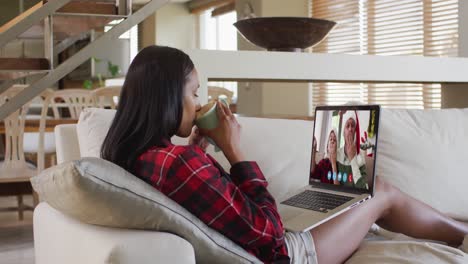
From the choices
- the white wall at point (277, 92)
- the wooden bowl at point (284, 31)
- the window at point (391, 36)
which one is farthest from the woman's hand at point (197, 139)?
the white wall at point (277, 92)

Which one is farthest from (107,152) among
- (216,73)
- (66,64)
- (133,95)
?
(66,64)

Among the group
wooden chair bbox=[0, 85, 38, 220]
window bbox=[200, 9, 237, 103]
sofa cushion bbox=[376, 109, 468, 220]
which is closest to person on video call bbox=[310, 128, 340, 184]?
sofa cushion bbox=[376, 109, 468, 220]

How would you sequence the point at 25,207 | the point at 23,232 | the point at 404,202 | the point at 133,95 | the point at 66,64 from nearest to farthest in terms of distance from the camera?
the point at 133,95 → the point at 404,202 → the point at 66,64 → the point at 23,232 → the point at 25,207

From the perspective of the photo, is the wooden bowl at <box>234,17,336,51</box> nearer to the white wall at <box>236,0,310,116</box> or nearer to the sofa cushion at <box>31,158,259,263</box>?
the sofa cushion at <box>31,158,259,263</box>

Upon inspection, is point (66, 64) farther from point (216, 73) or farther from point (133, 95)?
point (133, 95)

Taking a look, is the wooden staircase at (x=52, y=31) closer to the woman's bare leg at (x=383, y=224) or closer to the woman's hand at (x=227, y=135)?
the woman's hand at (x=227, y=135)

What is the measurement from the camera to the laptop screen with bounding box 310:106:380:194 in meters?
1.91

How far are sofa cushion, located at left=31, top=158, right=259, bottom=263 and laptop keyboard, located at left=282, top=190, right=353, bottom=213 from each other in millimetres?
443

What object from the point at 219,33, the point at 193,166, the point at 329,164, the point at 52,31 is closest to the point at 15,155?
the point at 52,31

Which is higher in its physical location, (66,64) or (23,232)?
(66,64)

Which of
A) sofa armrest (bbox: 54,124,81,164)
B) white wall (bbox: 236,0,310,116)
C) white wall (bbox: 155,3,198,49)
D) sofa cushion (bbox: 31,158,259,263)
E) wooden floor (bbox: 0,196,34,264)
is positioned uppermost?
white wall (bbox: 155,3,198,49)

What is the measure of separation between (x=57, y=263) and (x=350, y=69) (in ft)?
6.04

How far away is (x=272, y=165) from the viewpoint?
2.21 m

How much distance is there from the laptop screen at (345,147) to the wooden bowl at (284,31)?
92 centimetres
